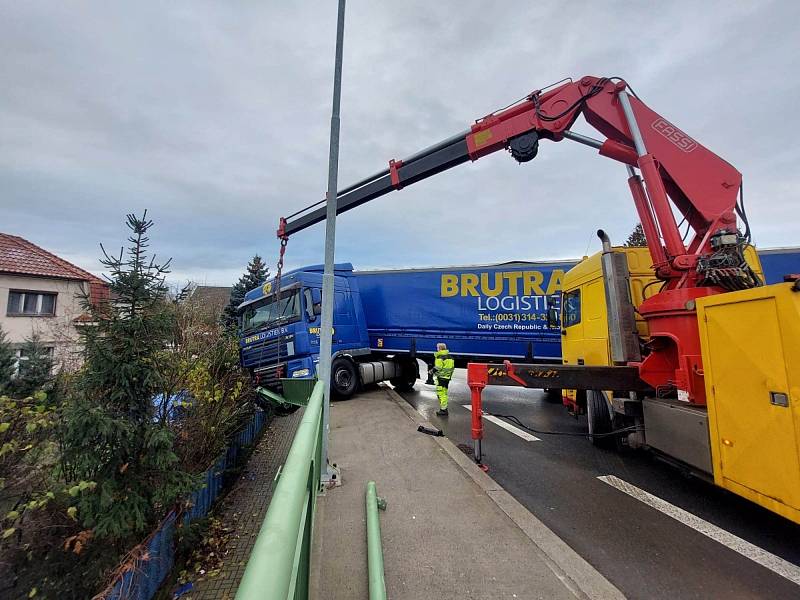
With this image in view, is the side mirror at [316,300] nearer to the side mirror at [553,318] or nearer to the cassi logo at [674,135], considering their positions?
the side mirror at [553,318]

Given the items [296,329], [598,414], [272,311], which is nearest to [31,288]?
[272,311]

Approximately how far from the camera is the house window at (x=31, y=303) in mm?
14664

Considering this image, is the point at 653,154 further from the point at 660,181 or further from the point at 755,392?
the point at 755,392

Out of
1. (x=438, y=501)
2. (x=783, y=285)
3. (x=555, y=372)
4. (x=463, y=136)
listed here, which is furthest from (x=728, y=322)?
(x=463, y=136)

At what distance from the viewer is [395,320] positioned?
11.2m

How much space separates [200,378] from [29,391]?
2.78 meters

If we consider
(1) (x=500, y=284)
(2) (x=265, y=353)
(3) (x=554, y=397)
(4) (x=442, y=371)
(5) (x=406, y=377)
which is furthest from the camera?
(5) (x=406, y=377)

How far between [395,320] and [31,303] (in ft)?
50.1

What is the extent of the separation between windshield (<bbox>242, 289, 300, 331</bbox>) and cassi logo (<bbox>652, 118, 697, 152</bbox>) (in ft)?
23.9

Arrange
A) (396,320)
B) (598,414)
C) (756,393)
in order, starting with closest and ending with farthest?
(756,393) → (598,414) → (396,320)

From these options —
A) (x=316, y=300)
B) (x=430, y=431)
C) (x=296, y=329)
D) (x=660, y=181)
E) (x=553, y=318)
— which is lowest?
(x=430, y=431)

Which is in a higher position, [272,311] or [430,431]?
[272,311]

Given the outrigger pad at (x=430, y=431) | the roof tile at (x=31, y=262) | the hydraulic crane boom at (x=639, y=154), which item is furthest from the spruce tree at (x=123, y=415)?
the roof tile at (x=31, y=262)

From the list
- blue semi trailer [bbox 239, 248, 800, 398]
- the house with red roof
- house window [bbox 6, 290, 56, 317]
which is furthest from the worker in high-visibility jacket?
house window [bbox 6, 290, 56, 317]
